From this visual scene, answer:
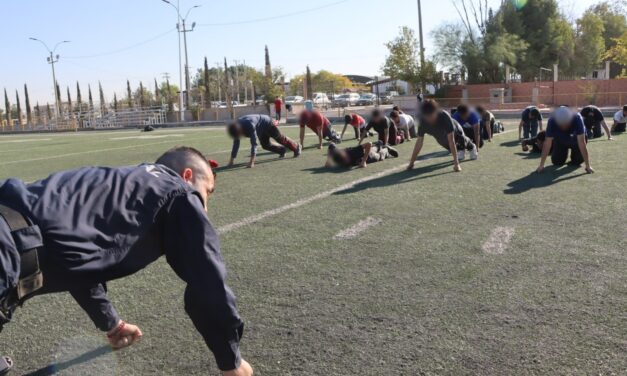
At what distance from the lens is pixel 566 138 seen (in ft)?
28.2

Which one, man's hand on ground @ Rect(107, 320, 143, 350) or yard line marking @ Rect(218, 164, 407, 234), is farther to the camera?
yard line marking @ Rect(218, 164, 407, 234)

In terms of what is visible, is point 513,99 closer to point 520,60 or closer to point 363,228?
point 520,60

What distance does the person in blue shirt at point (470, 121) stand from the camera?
1158 centimetres

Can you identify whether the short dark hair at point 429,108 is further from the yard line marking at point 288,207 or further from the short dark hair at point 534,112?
the short dark hair at point 534,112

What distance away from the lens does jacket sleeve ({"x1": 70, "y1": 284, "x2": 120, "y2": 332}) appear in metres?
2.86

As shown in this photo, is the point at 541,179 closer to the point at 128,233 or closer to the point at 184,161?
the point at 184,161

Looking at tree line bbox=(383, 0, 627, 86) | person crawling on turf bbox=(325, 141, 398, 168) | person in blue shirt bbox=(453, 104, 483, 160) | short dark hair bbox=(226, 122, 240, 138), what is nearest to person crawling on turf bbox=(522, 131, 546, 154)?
person in blue shirt bbox=(453, 104, 483, 160)

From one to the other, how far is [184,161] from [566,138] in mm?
7961

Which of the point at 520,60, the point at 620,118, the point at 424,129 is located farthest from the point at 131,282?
the point at 520,60

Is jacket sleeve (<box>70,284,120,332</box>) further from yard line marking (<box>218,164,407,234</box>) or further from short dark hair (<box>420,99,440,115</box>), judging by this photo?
short dark hair (<box>420,99,440,115</box>)

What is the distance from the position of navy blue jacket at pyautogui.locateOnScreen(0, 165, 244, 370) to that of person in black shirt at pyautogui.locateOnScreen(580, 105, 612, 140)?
11.9 metres

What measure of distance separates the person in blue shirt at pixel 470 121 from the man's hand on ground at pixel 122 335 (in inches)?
385

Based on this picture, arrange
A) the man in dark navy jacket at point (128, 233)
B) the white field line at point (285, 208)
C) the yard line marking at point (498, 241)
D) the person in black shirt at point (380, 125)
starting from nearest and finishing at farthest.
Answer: the man in dark navy jacket at point (128, 233) < the yard line marking at point (498, 241) < the white field line at point (285, 208) < the person in black shirt at point (380, 125)

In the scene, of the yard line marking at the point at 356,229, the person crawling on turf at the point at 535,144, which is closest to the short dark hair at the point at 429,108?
the person crawling on turf at the point at 535,144
